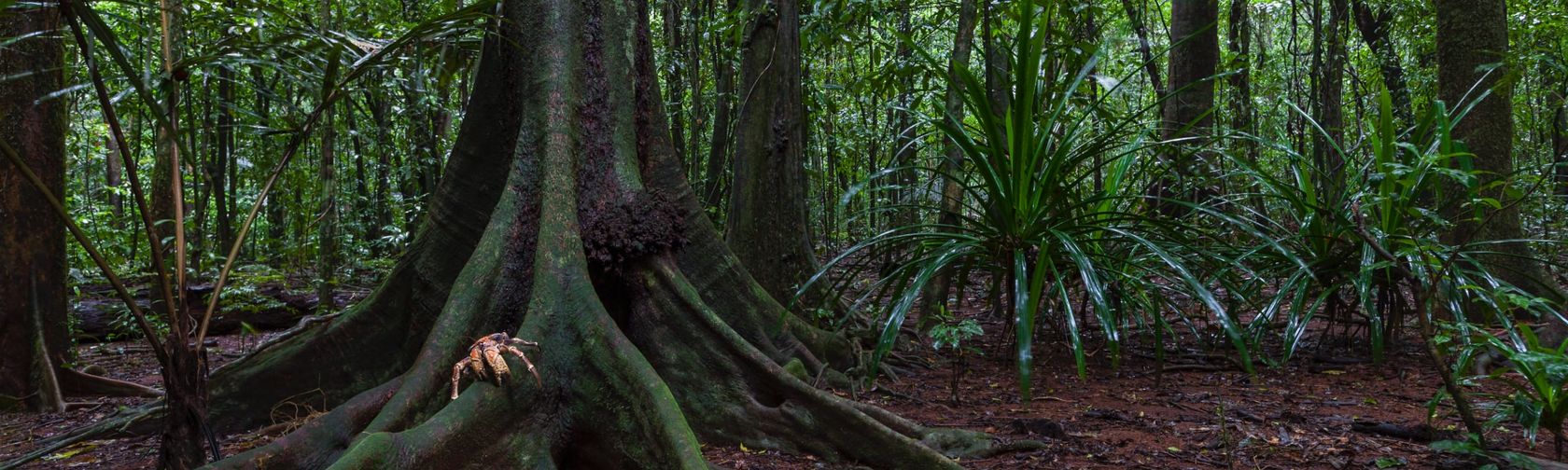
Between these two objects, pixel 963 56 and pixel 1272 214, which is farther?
pixel 1272 214

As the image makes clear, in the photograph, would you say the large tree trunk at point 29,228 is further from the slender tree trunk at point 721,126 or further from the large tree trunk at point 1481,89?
the large tree trunk at point 1481,89

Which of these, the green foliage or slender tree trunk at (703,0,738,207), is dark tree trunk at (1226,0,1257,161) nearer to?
slender tree trunk at (703,0,738,207)

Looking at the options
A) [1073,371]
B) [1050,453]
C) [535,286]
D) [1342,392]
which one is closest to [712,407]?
[535,286]

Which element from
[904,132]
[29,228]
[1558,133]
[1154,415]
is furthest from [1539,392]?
[29,228]

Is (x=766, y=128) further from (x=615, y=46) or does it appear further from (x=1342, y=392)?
(x=1342, y=392)

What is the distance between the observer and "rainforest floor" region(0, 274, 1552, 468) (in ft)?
8.61

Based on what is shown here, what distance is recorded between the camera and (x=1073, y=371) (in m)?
3.88

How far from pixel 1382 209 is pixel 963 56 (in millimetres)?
2104

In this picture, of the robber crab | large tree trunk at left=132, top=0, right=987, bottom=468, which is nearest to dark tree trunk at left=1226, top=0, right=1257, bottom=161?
large tree trunk at left=132, top=0, right=987, bottom=468

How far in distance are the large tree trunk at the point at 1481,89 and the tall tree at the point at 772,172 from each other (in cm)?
343

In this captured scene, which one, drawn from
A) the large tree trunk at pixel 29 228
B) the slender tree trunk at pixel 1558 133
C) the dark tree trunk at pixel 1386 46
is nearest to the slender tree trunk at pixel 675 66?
the large tree trunk at pixel 29 228

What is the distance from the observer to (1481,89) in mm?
4738

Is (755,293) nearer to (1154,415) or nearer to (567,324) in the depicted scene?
(567,324)

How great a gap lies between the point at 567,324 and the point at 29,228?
11.0 feet
